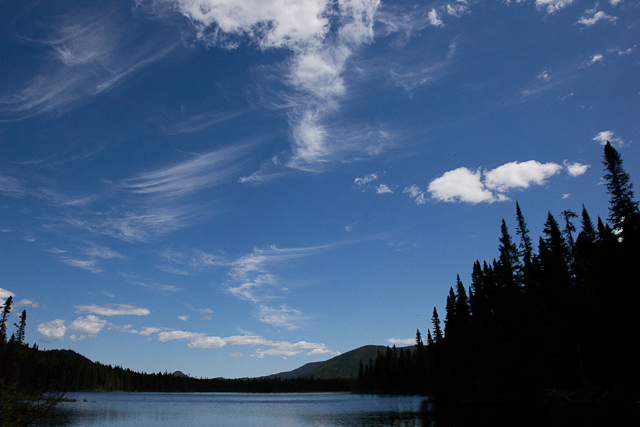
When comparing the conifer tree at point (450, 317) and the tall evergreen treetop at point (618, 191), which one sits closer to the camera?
the tall evergreen treetop at point (618, 191)

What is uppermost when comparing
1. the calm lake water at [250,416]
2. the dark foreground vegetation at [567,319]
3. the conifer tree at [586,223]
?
the conifer tree at [586,223]

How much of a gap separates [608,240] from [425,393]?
102m

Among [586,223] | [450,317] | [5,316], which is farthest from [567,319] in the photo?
[5,316]

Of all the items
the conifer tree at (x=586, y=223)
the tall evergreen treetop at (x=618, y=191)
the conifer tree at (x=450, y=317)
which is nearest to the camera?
the tall evergreen treetop at (x=618, y=191)

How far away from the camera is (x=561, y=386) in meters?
54.3

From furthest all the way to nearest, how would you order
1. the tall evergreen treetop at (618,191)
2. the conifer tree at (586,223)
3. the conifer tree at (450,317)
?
the conifer tree at (450,317) → the conifer tree at (586,223) → the tall evergreen treetop at (618,191)

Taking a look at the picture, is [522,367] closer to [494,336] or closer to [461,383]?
[494,336]

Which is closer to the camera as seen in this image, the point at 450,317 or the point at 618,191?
the point at 618,191

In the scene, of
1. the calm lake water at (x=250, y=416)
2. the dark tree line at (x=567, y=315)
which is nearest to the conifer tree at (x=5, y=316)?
the calm lake water at (x=250, y=416)

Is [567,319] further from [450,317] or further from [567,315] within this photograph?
[450,317]

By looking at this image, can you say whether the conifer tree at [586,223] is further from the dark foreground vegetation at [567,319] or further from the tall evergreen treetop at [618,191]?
the tall evergreen treetop at [618,191]

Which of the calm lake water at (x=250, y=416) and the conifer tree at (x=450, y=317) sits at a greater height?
the conifer tree at (x=450, y=317)

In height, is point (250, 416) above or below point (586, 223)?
below

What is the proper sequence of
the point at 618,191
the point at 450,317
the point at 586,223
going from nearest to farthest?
the point at 618,191 → the point at 586,223 → the point at 450,317
